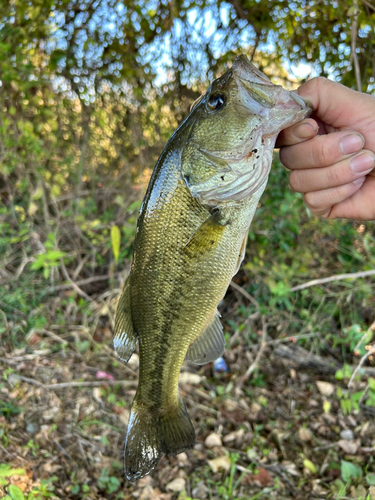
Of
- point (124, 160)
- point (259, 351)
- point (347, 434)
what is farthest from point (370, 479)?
point (124, 160)

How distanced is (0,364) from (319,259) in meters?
3.11

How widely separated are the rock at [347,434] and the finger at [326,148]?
7.19 ft

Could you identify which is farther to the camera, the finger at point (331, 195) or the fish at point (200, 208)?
the finger at point (331, 195)

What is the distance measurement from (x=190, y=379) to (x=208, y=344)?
159 cm

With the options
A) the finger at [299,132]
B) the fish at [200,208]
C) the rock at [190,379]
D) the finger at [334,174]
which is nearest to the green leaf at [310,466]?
the rock at [190,379]

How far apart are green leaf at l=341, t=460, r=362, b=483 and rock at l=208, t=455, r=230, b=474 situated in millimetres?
752

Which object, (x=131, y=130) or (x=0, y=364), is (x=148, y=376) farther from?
(x=131, y=130)

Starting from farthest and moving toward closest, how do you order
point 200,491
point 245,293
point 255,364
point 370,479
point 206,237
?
1. point 245,293
2. point 255,364
3. point 200,491
4. point 370,479
5. point 206,237

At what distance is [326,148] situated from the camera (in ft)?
4.60

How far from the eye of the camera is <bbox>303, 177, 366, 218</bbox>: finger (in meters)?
1.54

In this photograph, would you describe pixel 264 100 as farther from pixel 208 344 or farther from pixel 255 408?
pixel 255 408

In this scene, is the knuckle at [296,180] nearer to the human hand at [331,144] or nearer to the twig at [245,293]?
the human hand at [331,144]

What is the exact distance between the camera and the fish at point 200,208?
1.22 meters

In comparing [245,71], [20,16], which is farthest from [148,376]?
[20,16]
